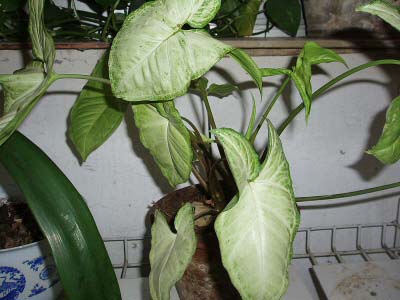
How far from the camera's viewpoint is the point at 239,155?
0.37 m

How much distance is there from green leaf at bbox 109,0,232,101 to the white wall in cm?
44

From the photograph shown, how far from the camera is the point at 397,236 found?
3.10 feet

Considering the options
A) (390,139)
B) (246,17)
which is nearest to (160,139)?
(390,139)

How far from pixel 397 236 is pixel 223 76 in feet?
2.04

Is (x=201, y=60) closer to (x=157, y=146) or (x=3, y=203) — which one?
(x=157, y=146)

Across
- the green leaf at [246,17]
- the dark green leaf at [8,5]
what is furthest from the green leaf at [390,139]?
the dark green leaf at [8,5]

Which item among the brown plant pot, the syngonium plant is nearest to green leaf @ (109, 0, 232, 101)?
the syngonium plant

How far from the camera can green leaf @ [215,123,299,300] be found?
37 cm

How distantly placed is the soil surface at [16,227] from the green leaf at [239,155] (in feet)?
1.52

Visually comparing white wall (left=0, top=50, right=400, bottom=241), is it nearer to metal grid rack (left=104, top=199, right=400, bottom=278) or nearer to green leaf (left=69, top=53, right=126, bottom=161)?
metal grid rack (left=104, top=199, right=400, bottom=278)

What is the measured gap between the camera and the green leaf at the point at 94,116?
0.65 meters

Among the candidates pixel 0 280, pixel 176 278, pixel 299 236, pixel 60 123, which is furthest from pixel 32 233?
pixel 299 236

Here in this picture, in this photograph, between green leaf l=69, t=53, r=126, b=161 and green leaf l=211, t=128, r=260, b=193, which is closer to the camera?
green leaf l=211, t=128, r=260, b=193

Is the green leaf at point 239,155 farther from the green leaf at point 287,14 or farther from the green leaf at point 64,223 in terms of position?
the green leaf at point 287,14
